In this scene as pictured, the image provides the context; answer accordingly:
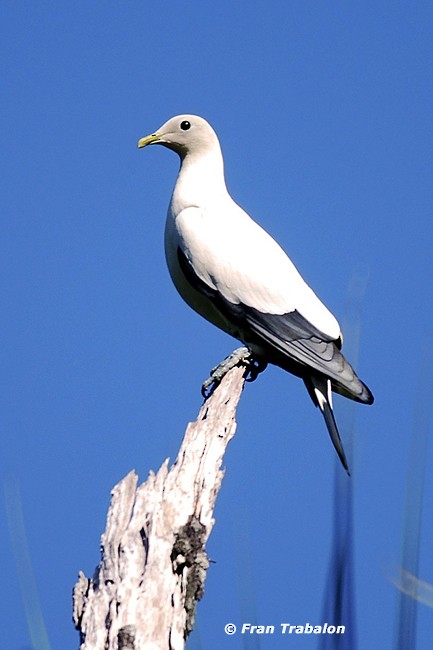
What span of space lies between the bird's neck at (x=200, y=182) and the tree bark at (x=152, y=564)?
7.99 ft

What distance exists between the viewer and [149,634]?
237 centimetres

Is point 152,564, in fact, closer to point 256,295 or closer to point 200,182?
point 256,295

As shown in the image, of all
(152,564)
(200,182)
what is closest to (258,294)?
(200,182)

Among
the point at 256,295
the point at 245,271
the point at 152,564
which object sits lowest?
the point at 152,564

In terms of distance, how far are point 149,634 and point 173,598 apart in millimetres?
171

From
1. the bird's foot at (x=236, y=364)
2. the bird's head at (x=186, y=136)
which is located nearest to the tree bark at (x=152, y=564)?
the bird's foot at (x=236, y=364)

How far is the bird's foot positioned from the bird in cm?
2

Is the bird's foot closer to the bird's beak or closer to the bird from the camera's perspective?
the bird

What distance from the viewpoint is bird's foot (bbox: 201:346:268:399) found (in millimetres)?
4535

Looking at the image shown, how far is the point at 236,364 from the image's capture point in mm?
4680

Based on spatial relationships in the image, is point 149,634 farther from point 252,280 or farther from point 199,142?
point 199,142

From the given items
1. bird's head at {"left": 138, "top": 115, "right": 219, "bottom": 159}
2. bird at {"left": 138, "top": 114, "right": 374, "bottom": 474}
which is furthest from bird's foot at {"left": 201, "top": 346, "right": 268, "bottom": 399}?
bird's head at {"left": 138, "top": 115, "right": 219, "bottom": 159}

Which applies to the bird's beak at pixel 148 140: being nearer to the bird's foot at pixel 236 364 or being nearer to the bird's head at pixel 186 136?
the bird's head at pixel 186 136

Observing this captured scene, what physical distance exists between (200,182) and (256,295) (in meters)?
0.93
